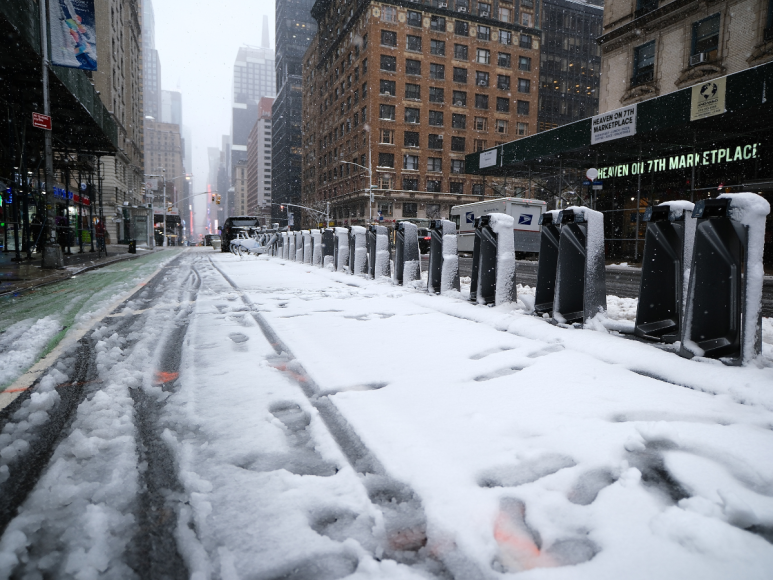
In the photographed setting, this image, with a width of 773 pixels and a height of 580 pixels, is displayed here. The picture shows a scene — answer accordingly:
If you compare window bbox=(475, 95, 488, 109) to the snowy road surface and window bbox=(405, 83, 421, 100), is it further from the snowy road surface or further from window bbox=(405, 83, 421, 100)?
the snowy road surface

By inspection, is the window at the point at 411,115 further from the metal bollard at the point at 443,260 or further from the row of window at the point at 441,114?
the metal bollard at the point at 443,260

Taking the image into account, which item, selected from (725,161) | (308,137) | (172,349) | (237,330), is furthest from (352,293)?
(308,137)

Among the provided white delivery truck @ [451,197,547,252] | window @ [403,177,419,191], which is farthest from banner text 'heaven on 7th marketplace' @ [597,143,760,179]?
window @ [403,177,419,191]

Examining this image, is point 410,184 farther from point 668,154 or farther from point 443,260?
point 443,260

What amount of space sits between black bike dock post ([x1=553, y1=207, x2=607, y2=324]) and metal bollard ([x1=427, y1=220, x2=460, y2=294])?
241cm

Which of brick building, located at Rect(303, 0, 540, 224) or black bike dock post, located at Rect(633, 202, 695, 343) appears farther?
brick building, located at Rect(303, 0, 540, 224)

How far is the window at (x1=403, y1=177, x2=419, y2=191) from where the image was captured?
205 ft

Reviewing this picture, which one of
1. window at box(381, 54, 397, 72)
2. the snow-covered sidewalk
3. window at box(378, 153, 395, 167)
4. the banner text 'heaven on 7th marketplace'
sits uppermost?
window at box(381, 54, 397, 72)

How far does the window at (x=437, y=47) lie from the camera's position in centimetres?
6325

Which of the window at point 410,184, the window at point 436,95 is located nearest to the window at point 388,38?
the window at point 436,95

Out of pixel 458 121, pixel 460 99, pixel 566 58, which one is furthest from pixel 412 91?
pixel 566 58

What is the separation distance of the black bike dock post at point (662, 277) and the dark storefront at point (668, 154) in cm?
1141

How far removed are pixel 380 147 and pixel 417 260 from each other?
55.7 m

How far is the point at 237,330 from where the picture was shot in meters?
4.80
